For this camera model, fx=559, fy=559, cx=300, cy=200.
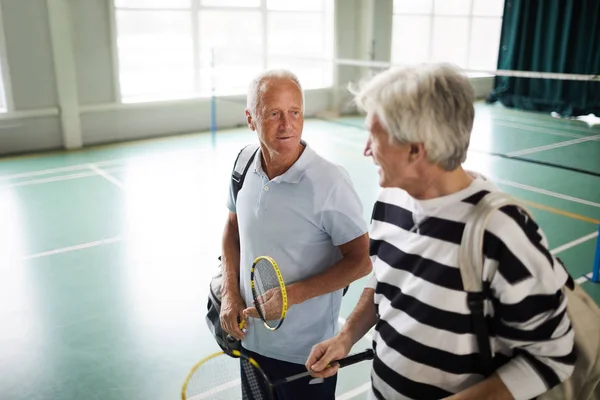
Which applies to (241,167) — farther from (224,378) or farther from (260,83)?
(224,378)

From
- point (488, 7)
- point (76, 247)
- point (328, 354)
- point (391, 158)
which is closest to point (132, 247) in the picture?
point (76, 247)

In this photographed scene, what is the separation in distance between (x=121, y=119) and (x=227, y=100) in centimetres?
266

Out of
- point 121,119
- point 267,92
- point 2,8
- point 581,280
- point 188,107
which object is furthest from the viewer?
point 188,107

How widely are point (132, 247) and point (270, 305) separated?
176 inches

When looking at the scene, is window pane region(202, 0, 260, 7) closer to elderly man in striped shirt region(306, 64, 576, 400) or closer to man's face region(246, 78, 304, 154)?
man's face region(246, 78, 304, 154)

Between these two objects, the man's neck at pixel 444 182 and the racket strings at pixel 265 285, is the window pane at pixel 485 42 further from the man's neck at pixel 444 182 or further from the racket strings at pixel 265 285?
the man's neck at pixel 444 182

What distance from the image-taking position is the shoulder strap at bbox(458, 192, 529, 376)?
4.93 feet

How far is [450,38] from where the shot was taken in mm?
18016

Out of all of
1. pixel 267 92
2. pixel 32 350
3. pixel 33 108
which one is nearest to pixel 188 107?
pixel 33 108

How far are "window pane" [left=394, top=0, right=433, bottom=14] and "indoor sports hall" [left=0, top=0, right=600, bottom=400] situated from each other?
0.05 m

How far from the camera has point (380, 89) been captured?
1619 millimetres

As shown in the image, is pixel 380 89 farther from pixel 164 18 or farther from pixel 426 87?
pixel 164 18

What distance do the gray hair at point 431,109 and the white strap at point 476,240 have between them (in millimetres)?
162

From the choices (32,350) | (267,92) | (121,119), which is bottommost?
(32,350)
